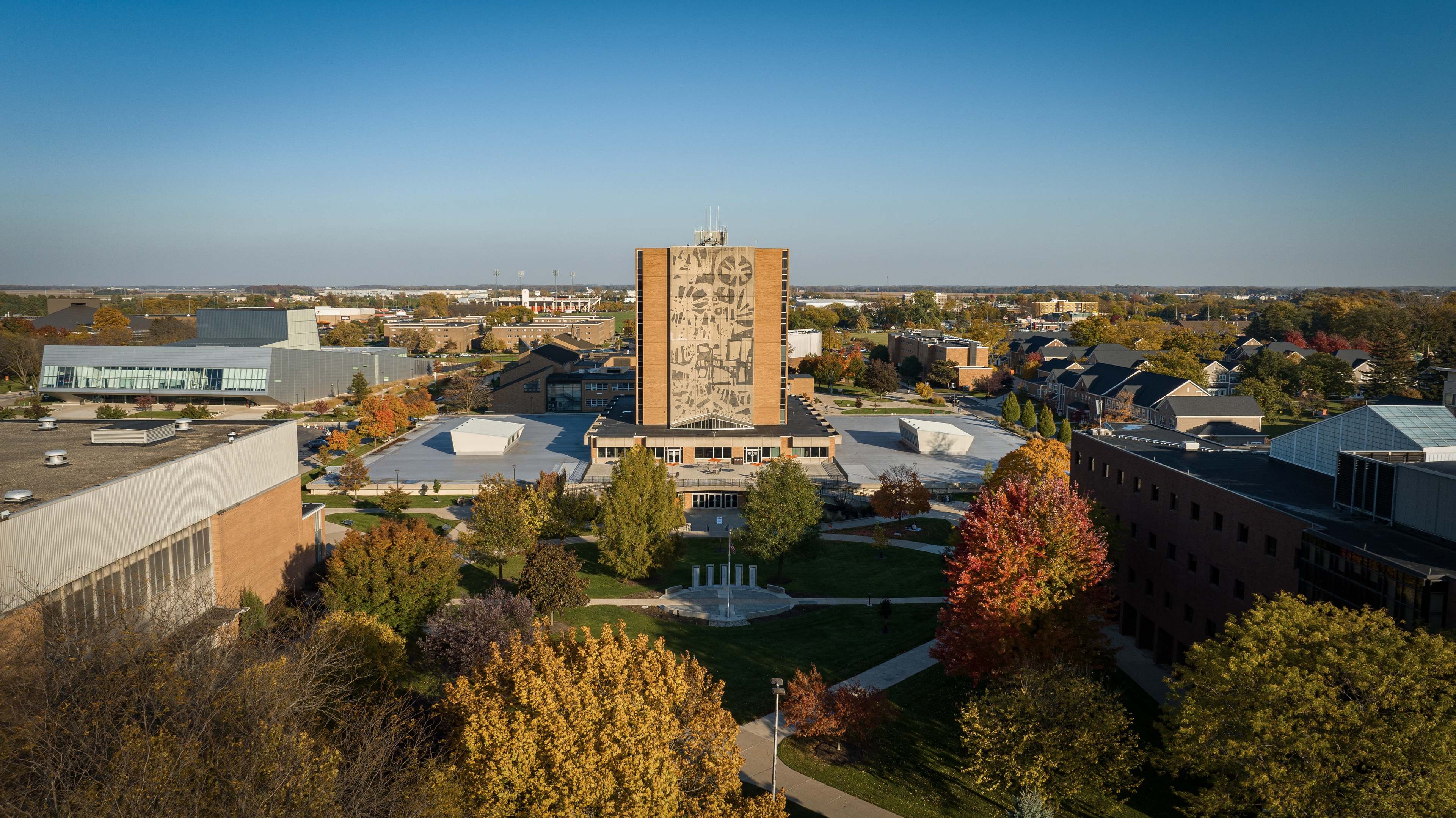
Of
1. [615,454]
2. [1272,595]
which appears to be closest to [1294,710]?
[1272,595]

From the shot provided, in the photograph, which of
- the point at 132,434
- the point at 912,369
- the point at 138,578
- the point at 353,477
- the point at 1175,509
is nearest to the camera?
the point at 138,578

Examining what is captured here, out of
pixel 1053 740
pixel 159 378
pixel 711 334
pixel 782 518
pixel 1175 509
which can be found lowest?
pixel 1053 740

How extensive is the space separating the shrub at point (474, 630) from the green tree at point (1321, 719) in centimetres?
1759

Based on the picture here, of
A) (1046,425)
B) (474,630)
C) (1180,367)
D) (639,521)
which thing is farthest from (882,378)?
(474,630)

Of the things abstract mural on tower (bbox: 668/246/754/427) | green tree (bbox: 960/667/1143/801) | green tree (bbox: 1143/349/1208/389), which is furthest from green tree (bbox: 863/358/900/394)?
green tree (bbox: 960/667/1143/801)

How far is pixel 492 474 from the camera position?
2370 inches

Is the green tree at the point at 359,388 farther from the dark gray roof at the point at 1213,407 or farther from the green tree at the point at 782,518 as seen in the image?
the dark gray roof at the point at 1213,407

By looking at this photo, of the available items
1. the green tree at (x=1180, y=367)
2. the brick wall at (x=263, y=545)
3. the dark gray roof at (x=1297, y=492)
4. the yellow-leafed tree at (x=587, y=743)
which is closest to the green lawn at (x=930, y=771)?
the yellow-leafed tree at (x=587, y=743)

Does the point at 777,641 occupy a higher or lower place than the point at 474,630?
lower

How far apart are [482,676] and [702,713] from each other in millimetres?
4721

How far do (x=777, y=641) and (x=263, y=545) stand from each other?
1970cm

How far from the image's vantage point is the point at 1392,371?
88938 mm

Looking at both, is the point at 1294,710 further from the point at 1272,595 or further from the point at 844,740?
the point at 844,740

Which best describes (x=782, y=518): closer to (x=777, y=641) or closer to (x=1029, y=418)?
(x=777, y=641)
